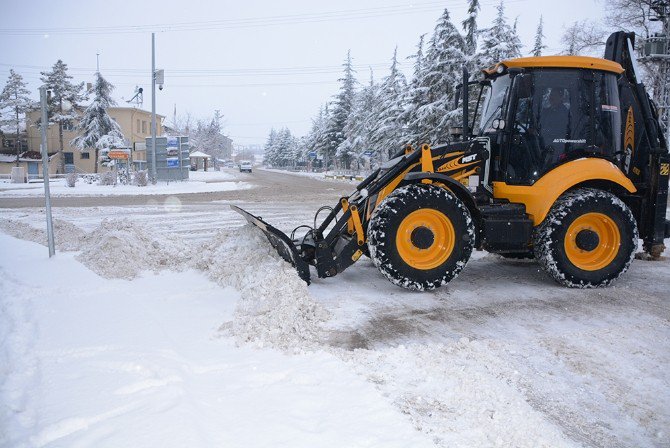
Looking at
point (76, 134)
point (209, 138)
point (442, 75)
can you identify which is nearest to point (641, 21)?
point (442, 75)

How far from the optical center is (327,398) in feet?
9.80

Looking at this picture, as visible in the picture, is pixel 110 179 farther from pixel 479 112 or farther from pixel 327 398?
pixel 327 398

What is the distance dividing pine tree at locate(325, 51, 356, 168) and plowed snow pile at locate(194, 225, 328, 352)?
48.0 m

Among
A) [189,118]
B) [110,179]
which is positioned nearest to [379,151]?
[110,179]

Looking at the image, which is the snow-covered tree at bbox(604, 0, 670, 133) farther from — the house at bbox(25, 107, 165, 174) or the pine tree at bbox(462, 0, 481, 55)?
the house at bbox(25, 107, 165, 174)

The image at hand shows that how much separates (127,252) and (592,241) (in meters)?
6.00

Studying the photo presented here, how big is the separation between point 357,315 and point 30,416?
2880 millimetres

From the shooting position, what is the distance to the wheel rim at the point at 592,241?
5.70m

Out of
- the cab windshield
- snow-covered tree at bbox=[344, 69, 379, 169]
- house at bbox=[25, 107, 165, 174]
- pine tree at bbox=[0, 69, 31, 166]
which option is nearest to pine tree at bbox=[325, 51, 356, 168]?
snow-covered tree at bbox=[344, 69, 379, 169]

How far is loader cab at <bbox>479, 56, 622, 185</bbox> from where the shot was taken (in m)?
5.76

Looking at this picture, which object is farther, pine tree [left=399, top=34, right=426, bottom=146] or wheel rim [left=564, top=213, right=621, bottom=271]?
pine tree [left=399, top=34, right=426, bottom=146]

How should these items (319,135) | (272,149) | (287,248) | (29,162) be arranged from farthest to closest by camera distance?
(272,149) < (319,135) < (29,162) < (287,248)

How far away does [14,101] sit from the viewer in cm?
5153

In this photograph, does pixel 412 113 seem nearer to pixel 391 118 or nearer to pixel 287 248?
pixel 391 118
